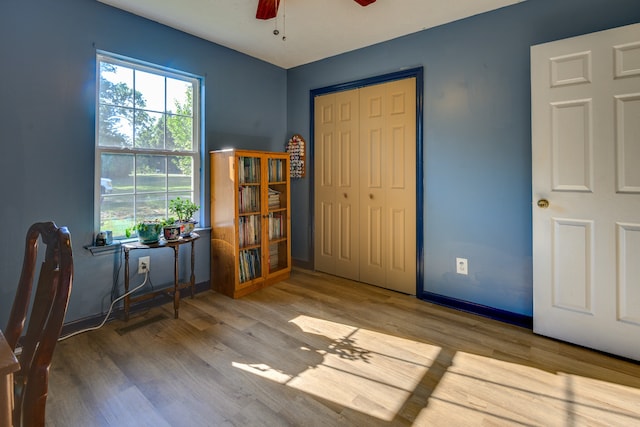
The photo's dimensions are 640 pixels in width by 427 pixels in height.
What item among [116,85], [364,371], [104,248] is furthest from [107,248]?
[364,371]

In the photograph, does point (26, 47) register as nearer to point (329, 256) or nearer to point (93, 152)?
point (93, 152)

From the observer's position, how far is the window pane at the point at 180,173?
119 inches

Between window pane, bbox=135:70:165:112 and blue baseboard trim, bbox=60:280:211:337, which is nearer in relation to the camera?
blue baseboard trim, bbox=60:280:211:337

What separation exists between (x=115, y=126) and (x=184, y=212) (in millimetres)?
869

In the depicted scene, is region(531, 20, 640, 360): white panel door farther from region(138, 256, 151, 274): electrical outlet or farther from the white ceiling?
region(138, 256, 151, 274): electrical outlet

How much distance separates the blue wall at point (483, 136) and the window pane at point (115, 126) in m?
2.38

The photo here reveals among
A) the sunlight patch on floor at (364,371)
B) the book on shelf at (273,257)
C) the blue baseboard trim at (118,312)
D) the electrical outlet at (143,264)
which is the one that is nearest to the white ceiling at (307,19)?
the electrical outlet at (143,264)

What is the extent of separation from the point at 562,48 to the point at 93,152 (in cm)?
342

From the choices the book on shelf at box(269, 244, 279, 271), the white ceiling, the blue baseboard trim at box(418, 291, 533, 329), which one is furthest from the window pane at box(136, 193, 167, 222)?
the blue baseboard trim at box(418, 291, 533, 329)

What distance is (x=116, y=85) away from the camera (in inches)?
103

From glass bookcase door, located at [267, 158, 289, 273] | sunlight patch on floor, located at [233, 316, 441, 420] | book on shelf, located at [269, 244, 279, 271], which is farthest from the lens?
book on shelf, located at [269, 244, 279, 271]

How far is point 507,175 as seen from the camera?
261cm

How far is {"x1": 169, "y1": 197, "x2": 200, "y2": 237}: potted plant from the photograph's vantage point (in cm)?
285

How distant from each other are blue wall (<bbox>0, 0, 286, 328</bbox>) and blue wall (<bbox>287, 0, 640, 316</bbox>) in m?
2.33
